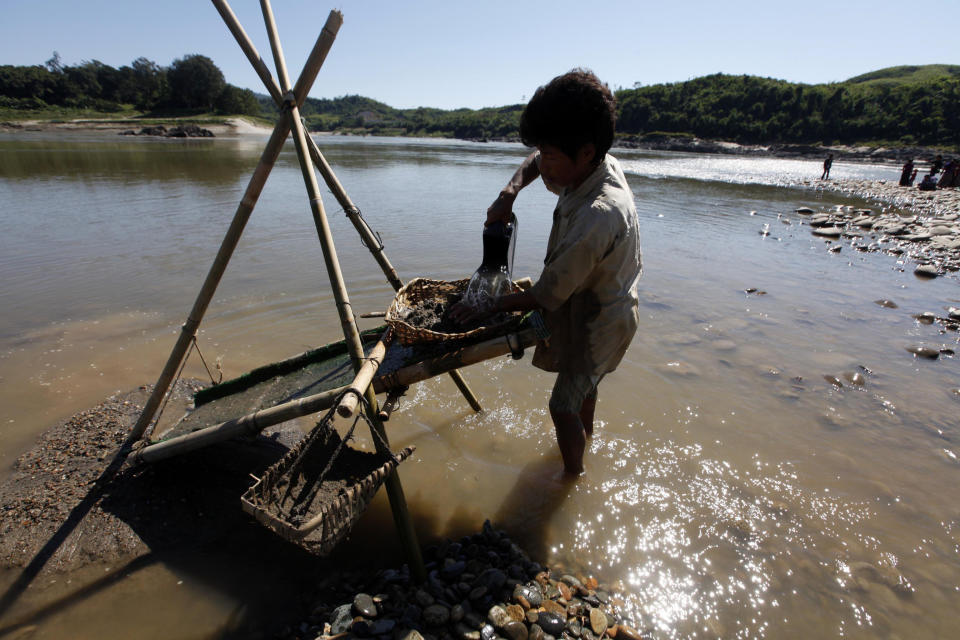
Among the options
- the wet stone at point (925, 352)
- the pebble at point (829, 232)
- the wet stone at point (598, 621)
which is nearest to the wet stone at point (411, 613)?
the wet stone at point (598, 621)

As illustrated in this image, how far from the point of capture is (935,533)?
9.38 ft

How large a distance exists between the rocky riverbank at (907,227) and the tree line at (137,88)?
273ft

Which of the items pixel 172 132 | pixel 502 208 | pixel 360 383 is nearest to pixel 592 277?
pixel 502 208

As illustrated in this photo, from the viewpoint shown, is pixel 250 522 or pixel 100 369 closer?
pixel 250 522

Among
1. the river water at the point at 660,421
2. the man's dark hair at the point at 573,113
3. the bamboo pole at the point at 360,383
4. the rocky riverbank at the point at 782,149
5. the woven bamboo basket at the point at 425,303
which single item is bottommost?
the river water at the point at 660,421

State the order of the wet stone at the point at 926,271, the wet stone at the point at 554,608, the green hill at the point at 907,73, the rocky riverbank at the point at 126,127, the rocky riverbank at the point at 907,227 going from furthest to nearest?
the green hill at the point at 907,73 → the rocky riverbank at the point at 126,127 → the rocky riverbank at the point at 907,227 → the wet stone at the point at 926,271 → the wet stone at the point at 554,608

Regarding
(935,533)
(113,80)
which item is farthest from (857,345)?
(113,80)

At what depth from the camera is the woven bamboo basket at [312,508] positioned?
1.79 meters

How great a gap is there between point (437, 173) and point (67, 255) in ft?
61.2

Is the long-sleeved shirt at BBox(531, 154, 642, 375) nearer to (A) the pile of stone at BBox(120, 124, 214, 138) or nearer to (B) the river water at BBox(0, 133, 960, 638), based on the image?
(B) the river water at BBox(0, 133, 960, 638)

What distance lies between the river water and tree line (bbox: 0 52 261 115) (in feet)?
258

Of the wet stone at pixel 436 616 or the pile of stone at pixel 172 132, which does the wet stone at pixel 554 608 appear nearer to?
the wet stone at pixel 436 616

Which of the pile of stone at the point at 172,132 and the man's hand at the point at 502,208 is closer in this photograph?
the man's hand at the point at 502,208

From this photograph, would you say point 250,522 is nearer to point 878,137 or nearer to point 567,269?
point 567,269
